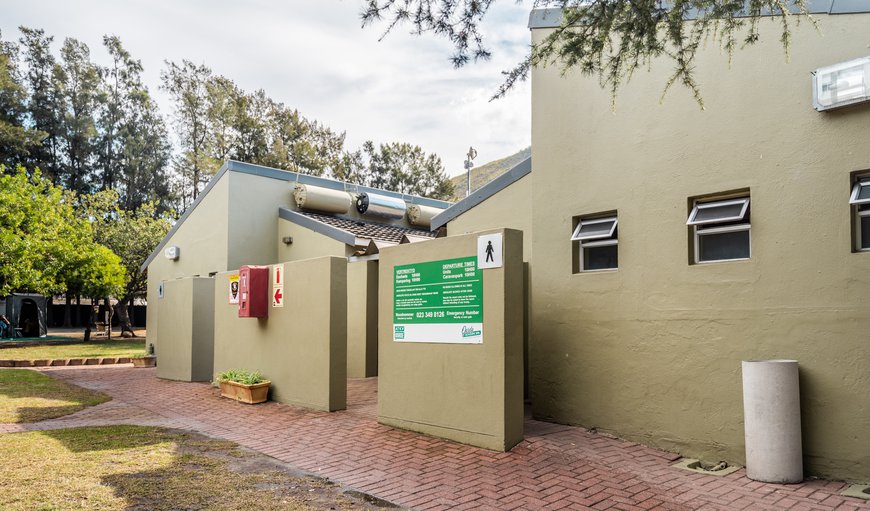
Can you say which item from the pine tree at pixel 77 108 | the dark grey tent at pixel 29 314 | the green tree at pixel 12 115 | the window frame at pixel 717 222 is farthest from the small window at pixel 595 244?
the pine tree at pixel 77 108

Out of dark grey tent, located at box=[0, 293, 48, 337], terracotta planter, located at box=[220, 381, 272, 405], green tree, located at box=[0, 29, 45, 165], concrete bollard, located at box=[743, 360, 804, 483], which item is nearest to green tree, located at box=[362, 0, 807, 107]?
concrete bollard, located at box=[743, 360, 804, 483]

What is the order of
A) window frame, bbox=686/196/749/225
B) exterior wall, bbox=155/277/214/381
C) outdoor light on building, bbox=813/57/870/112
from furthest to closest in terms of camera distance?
1. exterior wall, bbox=155/277/214/381
2. window frame, bbox=686/196/749/225
3. outdoor light on building, bbox=813/57/870/112

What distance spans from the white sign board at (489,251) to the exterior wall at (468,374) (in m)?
0.07

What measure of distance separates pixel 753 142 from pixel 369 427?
5.82 m

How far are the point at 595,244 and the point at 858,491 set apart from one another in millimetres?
3707

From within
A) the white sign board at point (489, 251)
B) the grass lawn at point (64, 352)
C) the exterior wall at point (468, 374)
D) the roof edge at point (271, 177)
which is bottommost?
the grass lawn at point (64, 352)

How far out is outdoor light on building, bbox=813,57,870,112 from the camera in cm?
555

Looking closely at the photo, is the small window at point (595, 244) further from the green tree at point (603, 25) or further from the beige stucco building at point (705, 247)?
the green tree at point (603, 25)

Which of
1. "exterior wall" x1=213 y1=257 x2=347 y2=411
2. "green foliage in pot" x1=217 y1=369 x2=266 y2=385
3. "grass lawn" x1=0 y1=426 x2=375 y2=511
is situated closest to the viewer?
"grass lawn" x1=0 y1=426 x2=375 y2=511

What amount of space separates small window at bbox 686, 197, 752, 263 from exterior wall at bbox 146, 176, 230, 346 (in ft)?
38.4

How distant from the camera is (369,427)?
8.23 meters

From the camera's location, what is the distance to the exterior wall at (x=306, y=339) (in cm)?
934

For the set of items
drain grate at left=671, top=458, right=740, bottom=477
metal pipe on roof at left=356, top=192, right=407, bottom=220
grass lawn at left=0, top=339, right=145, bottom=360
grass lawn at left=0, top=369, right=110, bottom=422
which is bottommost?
grass lawn at left=0, top=339, right=145, bottom=360

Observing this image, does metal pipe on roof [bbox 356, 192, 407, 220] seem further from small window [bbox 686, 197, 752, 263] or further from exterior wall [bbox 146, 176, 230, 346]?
small window [bbox 686, 197, 752, 263]
